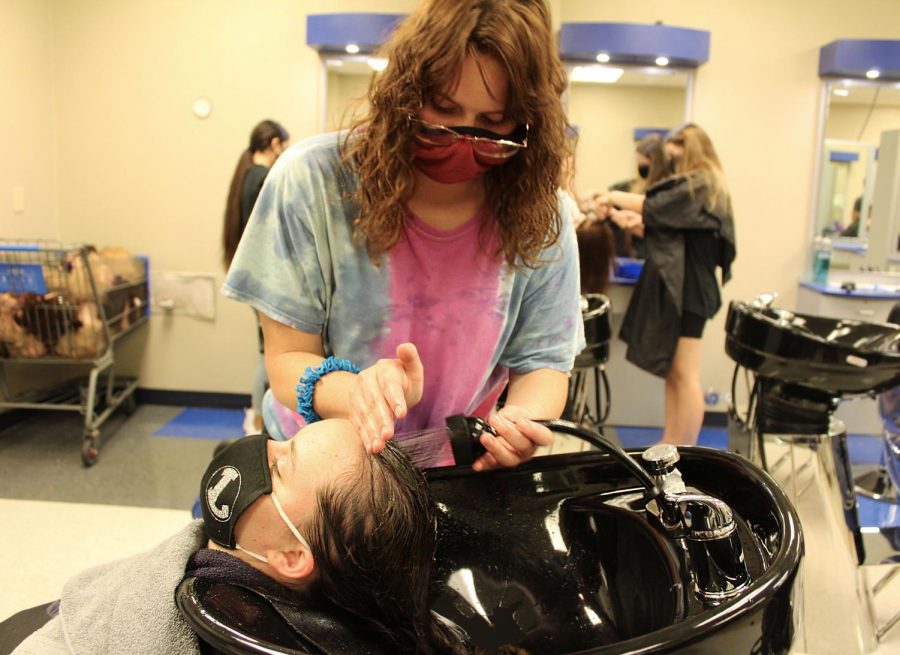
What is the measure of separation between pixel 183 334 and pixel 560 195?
3706 mm

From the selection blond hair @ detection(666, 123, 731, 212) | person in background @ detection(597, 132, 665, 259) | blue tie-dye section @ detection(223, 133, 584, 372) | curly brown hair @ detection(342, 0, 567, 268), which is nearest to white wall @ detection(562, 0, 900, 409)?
person in background @ detection(597, 132, 665, 259)

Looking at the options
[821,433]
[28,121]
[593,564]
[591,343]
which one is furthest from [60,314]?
[821,433]

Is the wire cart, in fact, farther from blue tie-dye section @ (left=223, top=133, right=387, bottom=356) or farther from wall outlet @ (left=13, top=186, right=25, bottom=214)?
blue tie-dye section @ (left=223, top=133, right=387, bottom=356)

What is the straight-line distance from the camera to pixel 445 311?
1.18 m

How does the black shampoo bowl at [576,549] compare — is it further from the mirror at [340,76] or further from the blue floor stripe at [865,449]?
the blue floor stripe at [865,449]

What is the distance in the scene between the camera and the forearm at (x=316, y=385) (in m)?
0.99

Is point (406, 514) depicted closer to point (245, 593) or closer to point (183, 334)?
point (245, 593)

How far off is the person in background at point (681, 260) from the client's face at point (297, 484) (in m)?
2.76

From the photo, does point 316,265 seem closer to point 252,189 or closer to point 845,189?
point 252,189

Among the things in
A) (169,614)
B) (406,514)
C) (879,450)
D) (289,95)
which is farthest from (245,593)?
(879,450)

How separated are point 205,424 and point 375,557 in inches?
142

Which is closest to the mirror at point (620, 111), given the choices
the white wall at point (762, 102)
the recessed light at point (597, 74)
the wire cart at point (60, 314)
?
the recessed light at point (597, 74)

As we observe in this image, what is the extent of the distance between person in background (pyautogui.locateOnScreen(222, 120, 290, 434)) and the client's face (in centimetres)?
246

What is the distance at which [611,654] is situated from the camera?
61 centimetres
